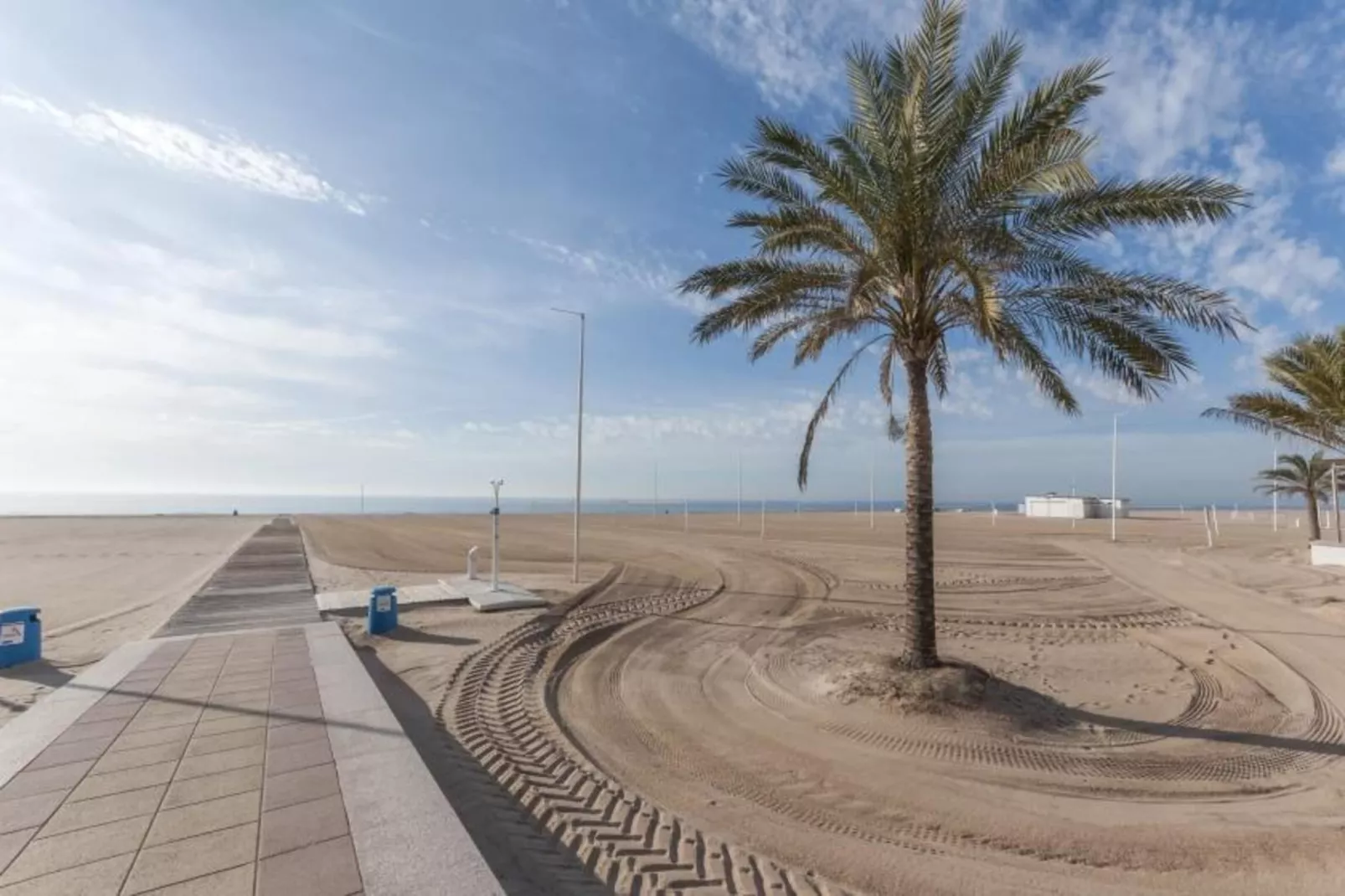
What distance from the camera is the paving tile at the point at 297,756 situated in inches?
191

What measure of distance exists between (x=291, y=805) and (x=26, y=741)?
3.13 metres

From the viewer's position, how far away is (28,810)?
4152mm

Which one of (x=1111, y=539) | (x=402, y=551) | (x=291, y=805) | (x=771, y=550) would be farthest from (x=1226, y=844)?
(x=1111, y=539)

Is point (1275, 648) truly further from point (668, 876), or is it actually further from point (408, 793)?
point (408, 793)

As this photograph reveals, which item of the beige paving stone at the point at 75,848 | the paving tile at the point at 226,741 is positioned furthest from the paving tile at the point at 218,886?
the paving tile at the point at 226,741

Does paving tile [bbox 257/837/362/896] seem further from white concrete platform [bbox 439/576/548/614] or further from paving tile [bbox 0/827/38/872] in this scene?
white concrete platform [bbox 439/576/548/614]

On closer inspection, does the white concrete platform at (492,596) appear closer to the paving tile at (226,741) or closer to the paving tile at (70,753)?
the paving tile at (226,741)

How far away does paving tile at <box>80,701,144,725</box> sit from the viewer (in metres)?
5.87

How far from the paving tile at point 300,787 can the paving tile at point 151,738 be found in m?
1.58

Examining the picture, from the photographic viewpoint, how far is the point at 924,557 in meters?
8.37

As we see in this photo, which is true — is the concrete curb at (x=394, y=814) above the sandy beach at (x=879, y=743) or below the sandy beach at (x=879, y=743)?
above

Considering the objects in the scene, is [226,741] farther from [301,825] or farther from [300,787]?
[301,825]

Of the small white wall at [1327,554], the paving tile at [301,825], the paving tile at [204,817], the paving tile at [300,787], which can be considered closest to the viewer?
the paving tile at [301,825]

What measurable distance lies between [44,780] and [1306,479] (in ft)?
142
